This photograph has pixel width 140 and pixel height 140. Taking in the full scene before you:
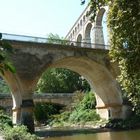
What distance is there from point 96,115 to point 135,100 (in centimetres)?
1844

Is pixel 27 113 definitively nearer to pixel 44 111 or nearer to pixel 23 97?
pixel 23 97

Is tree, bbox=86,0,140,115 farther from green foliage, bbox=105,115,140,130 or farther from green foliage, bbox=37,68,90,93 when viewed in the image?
green foliage, bbox=37,68,90,93

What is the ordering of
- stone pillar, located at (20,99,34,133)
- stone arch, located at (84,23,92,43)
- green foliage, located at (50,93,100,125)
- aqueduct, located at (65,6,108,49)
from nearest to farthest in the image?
stone pillar, located at (20,99,34,133) → green foliage, located at (50,93,100,125) → aqueduct, located at (65,6,108,49) → stone arch, located at (84,23,92,43)

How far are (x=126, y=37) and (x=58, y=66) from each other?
17.6m

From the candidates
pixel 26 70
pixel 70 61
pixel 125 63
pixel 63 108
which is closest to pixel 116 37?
pixel 125 63

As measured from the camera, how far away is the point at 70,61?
28.1 m

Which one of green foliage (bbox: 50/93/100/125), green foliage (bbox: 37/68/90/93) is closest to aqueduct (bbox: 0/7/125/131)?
green foliage (bbox: 50/93/100/125)

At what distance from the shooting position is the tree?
1038 centimetres

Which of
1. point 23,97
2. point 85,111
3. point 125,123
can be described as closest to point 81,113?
point 85,111

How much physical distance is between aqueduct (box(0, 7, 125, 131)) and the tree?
10.3m

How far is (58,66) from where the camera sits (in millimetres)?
28953

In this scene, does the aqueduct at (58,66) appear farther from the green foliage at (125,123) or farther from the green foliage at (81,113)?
the green foliage at (81,113)

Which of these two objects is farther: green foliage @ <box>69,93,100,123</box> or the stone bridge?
green foliage @ <box>69,93,100,123</box>

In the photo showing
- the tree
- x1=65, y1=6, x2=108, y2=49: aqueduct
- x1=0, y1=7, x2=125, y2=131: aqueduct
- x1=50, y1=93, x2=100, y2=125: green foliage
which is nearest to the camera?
the tree
